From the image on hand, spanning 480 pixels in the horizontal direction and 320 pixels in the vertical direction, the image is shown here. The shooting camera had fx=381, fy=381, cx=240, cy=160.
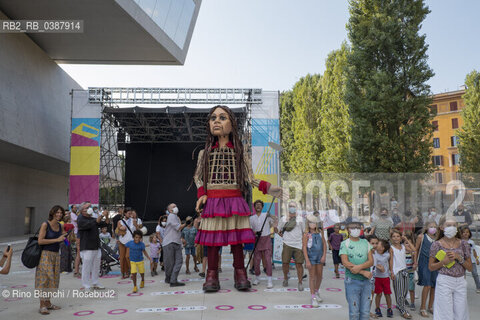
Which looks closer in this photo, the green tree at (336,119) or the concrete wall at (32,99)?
the concrete wall at (32,99)

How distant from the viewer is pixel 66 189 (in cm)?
3212

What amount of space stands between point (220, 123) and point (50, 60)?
59.3 ft

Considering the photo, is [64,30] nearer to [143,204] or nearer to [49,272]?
[143,204]

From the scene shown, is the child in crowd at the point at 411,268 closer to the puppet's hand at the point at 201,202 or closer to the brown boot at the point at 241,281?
the brown boot at the point at 241,281

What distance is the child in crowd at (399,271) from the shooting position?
18.0 ft

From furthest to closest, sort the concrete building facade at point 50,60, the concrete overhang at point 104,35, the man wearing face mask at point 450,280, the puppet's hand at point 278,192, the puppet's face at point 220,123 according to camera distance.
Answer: the concrete building facade at point 50,60 → the concrete overhang at point 104,35 → the puppet's hand at point 278,192 → the puppet's face at point 220,123 → the man wearing face mask at point 450,280

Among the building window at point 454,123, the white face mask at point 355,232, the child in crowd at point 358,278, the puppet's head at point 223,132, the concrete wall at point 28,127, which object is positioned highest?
the building window at point 454,123

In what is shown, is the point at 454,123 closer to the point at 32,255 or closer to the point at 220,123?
the point at 220,123

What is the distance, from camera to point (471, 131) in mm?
24781

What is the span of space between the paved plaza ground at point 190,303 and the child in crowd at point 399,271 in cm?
27

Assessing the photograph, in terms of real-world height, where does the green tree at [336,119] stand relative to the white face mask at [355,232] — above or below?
above

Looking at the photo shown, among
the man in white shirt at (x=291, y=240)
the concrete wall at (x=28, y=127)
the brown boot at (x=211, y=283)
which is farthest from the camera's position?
the concrete wall at (x=28, y=127)

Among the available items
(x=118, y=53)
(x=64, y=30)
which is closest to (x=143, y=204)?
(x=118, y=53)

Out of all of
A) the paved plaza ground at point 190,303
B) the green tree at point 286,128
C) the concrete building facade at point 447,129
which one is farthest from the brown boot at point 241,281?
the concrete building facade at point 447,129
